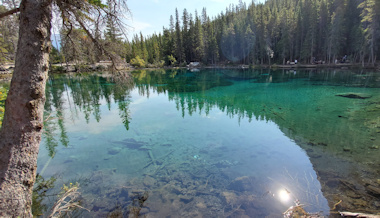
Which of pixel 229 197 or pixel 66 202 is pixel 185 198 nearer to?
pixel 229 197

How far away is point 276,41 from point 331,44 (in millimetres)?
19772

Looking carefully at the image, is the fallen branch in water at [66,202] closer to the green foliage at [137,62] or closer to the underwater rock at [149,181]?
the underwater rock at [149,181]

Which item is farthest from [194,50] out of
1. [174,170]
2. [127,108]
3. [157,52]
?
[174,170]

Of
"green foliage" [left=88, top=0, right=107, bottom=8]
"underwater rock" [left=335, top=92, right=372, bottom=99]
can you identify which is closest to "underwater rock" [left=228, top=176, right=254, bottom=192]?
"green foliage" [left=88, top=0, right=107, bottom=8]

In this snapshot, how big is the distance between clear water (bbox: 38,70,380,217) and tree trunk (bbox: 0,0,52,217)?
2.00 m

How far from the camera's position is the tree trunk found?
7.68 ft

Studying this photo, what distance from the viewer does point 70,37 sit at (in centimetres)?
413

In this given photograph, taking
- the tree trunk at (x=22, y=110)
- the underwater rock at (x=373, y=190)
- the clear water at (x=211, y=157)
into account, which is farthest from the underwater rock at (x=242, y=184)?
the tree trunk at (x=22, y=110)

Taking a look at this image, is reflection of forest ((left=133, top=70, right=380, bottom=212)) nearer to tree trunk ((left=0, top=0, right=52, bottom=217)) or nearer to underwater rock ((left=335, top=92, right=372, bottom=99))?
underwater rock ((left=335, top=92, right=372, bottom=99))

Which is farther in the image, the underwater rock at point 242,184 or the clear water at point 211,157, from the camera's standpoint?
the underwater rock at point 242,184

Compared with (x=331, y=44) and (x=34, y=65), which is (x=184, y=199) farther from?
(x=331, y=44)

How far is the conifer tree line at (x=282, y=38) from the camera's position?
42.7 m

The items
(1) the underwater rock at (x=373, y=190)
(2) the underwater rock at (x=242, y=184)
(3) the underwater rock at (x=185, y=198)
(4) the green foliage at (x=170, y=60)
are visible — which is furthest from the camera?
(4) the green foliage at (x=170, y=60)

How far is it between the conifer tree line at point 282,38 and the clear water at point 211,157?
124 feet
